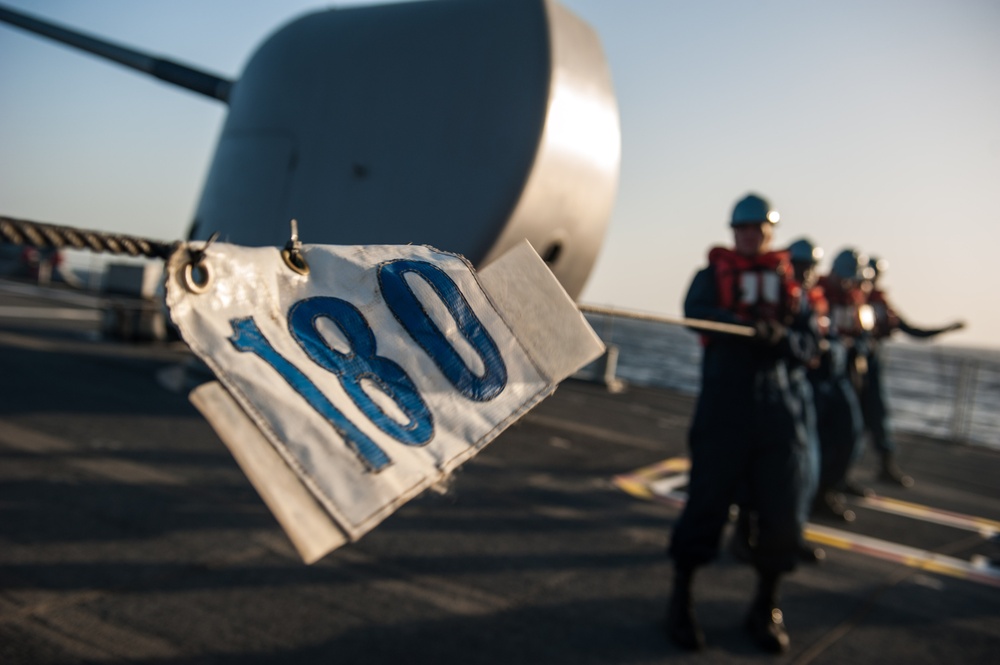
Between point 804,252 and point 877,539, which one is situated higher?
point 804,252

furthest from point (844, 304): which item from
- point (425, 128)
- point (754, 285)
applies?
point (425, 128)

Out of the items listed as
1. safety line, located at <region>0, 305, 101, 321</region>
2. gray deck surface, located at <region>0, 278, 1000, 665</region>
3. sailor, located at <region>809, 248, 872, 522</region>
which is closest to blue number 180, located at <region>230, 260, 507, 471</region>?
gray deck surface, located at <region>0, 278, 1000, 665</region>

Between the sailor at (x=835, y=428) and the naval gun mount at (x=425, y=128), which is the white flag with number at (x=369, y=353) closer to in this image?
the naval gun mount at (x=425, y=128)

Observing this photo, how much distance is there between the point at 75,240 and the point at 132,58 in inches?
209

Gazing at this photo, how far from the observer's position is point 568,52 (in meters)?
3.25

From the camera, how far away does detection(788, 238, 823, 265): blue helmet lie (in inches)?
206

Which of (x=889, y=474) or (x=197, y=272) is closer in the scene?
(x=197, y=272)

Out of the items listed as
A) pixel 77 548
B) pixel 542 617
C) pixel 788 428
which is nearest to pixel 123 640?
pixel 77 548

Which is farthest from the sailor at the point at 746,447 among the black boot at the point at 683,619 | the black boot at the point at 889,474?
the black boot at the point at 889,474

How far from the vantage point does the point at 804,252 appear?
5.25 meters

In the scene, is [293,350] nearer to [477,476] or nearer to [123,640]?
[123,640]

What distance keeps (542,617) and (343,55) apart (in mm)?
2532

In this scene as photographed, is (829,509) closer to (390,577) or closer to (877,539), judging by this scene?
(877,539)

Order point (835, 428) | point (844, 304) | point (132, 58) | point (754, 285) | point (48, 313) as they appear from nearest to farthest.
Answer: point (754, 285)
point (835, 428)
point (132, 58)
point (844, 304)
point (48, 313)
